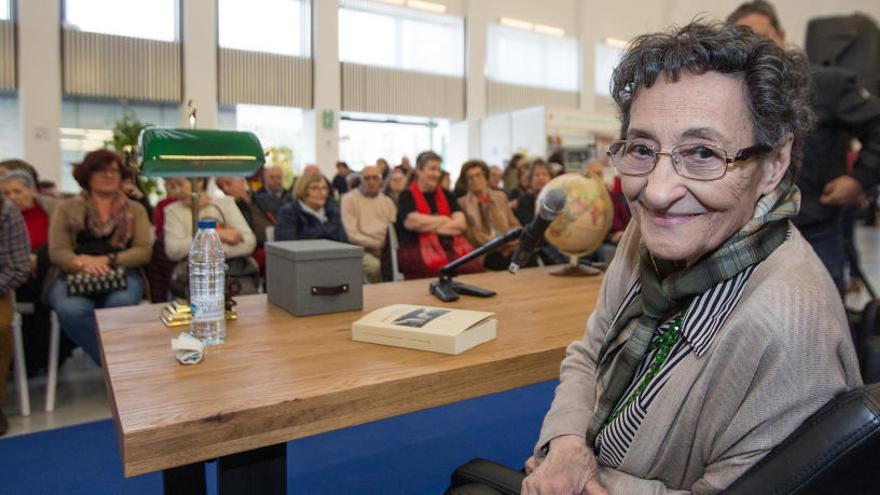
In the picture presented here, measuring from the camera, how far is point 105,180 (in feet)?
10.9

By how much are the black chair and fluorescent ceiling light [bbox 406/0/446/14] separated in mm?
12636

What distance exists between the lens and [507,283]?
2.37 metres

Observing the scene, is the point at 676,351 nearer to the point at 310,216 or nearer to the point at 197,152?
the point at 197,152

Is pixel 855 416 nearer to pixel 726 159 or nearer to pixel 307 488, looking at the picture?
pixel 726 159

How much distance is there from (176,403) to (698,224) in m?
0.92

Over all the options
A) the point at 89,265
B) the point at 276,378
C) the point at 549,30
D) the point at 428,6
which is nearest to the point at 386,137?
the point at 428,6

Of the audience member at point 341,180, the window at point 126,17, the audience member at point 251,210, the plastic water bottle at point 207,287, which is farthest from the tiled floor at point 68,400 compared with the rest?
the window at point 126,17

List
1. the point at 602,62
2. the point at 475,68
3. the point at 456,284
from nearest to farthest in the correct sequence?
1. the point at 456,284
2. the point at 475,68
3. the point at 602,62

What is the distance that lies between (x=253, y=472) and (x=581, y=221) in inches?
70.2

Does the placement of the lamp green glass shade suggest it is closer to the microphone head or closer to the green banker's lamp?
the green banker's lamp

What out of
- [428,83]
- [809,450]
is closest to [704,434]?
[809,450]

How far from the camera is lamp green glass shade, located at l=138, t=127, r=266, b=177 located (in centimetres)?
172

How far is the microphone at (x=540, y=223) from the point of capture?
70.6 inches

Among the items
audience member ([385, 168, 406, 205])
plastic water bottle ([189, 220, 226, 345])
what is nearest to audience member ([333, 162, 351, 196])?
audience member ([385, 168, 406, 205])
